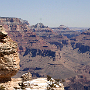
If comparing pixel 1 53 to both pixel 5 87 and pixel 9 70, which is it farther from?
pixel 5 87

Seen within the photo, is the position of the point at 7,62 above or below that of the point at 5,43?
below

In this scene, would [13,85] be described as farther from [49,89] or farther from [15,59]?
[49,89]

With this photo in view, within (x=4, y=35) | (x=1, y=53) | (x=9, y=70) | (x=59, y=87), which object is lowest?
(x=59, y=87)

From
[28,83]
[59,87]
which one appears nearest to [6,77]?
[28,83]

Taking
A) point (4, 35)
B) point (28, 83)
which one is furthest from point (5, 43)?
point (28, 83)

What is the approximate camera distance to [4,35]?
21031 millimetres

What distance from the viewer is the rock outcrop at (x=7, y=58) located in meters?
20.1

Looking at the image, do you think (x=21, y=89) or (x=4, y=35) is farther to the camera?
(x=4, y=35)

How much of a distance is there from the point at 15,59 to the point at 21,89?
3785 millimetres

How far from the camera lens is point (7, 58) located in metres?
20.2

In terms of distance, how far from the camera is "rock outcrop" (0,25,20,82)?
20.1 metres

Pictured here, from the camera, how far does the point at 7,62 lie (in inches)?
797

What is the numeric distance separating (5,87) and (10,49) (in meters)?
4.47

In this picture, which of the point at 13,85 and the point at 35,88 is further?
the point at 13,85
